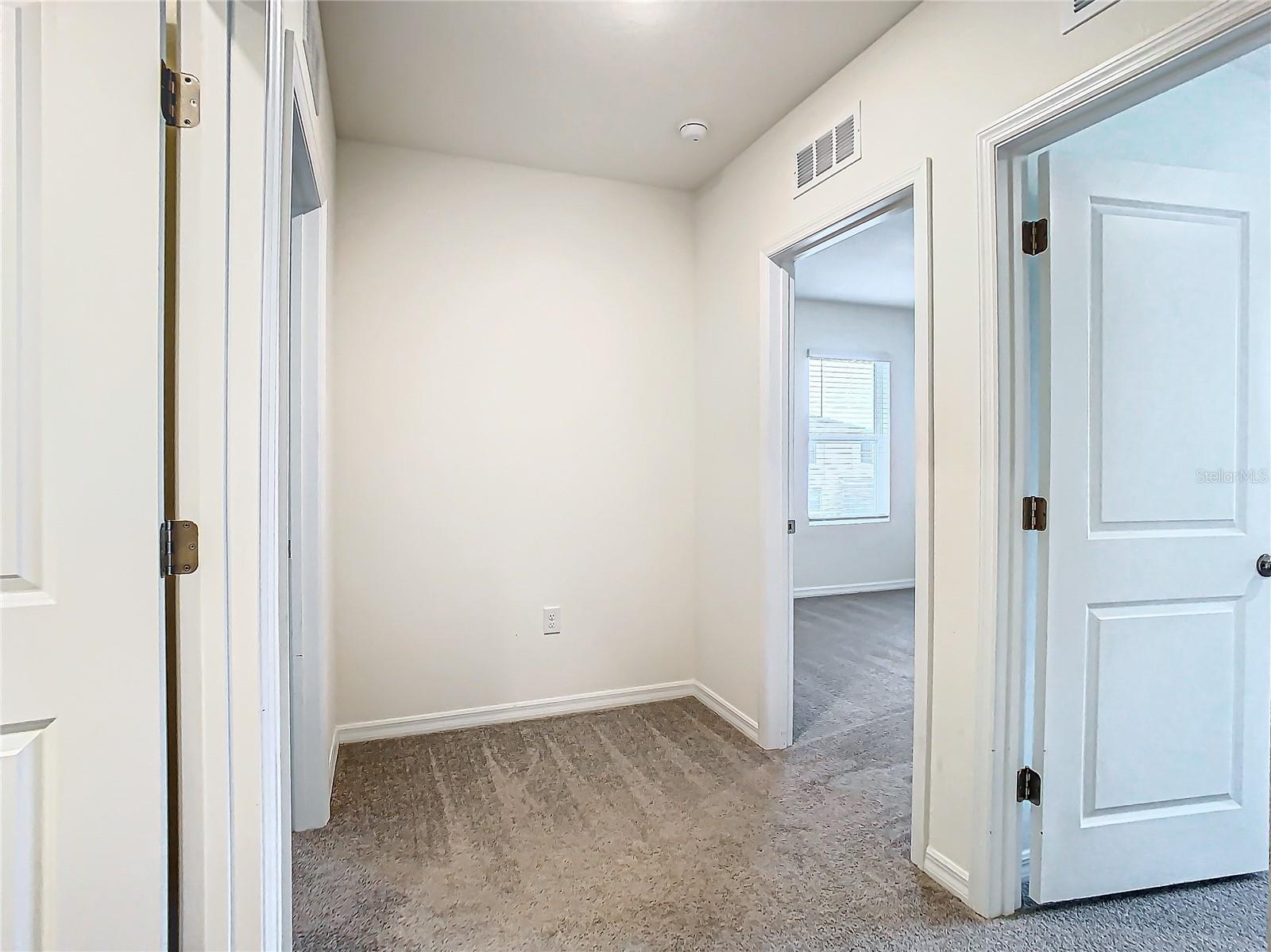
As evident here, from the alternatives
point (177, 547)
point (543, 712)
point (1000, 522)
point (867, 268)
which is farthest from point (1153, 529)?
point (867, 268)

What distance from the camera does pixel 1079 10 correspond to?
5.02 feet

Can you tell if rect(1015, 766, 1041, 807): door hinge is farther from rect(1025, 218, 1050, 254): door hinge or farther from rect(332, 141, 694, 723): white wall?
rect(332, 141, 694, 723): white wall

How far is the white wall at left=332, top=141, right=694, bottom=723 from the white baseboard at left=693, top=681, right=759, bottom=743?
150 mm

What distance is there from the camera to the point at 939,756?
197 cm

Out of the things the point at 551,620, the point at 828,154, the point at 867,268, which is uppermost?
the point at 867,268

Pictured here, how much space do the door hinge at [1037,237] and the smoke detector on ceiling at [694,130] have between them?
144 centimetres

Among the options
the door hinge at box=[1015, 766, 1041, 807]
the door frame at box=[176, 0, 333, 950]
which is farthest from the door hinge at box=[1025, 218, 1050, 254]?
the door frame at box=[176, 0, 333, 950]

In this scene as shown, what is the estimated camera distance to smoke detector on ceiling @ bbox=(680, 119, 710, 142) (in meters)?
2.77

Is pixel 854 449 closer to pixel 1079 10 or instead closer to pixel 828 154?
pixel 828 154

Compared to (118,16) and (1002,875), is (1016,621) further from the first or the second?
(118,16)

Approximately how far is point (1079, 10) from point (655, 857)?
242 cm

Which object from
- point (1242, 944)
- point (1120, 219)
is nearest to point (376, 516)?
point (1120, 219)

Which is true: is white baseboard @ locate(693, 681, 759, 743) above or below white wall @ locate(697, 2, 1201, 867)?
below

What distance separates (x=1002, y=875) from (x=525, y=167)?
318 centimetres
